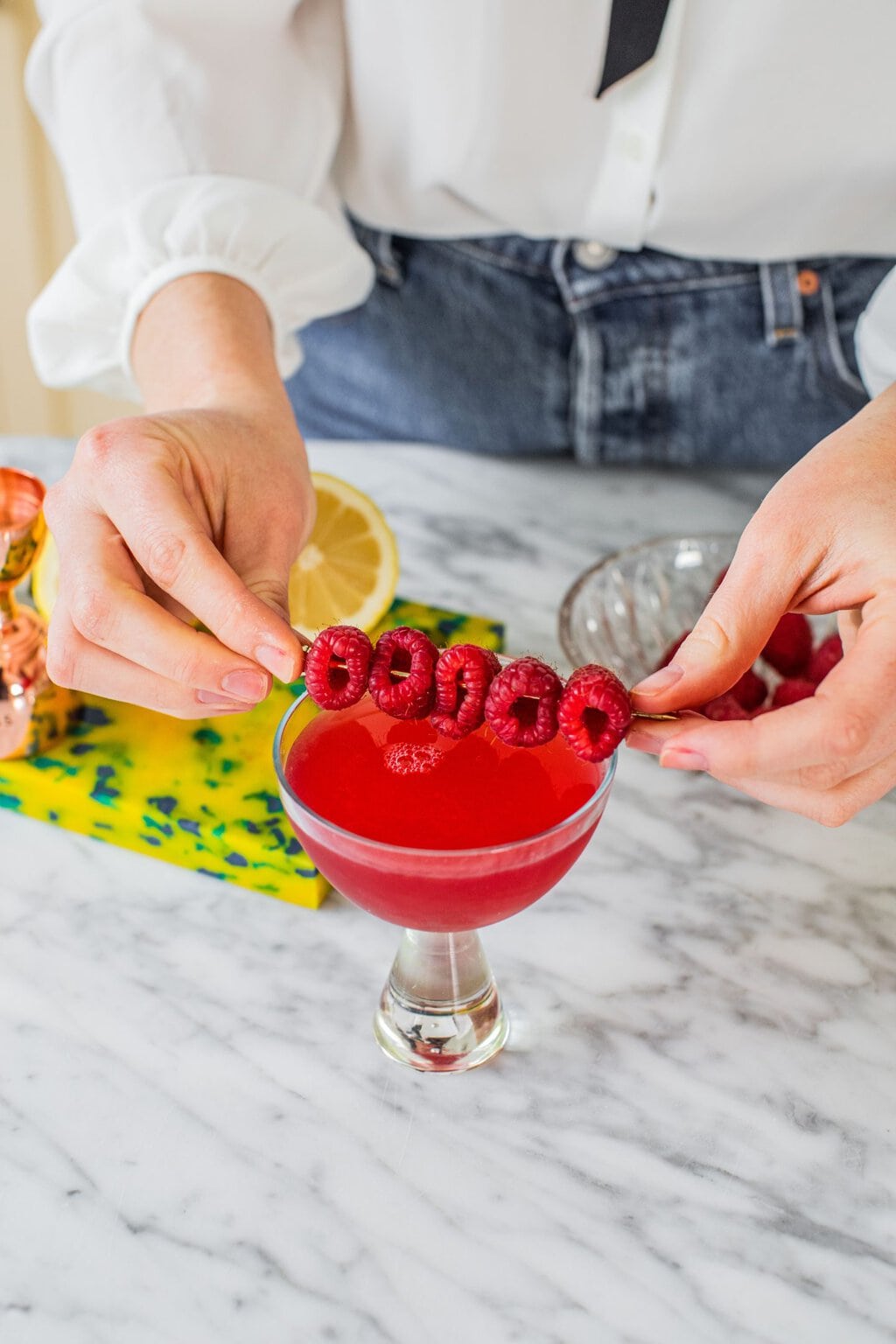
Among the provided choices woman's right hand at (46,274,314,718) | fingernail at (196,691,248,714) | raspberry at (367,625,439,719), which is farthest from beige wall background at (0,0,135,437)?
raspberry at (367,625,439,719)

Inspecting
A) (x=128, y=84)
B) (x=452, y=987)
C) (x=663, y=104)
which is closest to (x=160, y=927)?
(x=452, y=987)

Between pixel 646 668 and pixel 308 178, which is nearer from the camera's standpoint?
pixel 646 668

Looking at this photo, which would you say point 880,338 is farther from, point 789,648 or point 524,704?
point 524,704

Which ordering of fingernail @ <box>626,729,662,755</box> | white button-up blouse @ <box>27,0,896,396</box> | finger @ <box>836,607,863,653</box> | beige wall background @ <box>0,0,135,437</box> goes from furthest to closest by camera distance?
beige wall background @ <box>0,0,135,437</box> → white button-up blouse @ <box>27,0,896,396</box> → finger @ <box>836,607,863,653</box> → fingernail @ <box>626,729,662,755</box>

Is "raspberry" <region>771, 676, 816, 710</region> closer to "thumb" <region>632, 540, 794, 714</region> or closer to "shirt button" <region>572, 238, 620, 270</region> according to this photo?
"thumb" <region>632, 540, 794, 714</region>

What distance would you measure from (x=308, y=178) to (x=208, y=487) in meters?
0.67

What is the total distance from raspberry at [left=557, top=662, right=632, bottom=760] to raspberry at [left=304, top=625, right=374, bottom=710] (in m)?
0.16

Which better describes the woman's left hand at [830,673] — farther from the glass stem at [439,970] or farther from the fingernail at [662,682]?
the glass stem at [439,970]

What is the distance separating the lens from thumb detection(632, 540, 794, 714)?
95 centimetres

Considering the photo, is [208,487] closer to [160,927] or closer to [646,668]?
[160,927]

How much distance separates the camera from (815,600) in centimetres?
103

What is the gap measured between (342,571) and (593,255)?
605 millimetres

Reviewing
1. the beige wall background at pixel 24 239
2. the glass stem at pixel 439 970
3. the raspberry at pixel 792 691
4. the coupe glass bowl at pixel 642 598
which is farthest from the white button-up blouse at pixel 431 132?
the beige wall background at pixel 24 239

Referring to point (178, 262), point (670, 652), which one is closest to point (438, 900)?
point (670, 652)
